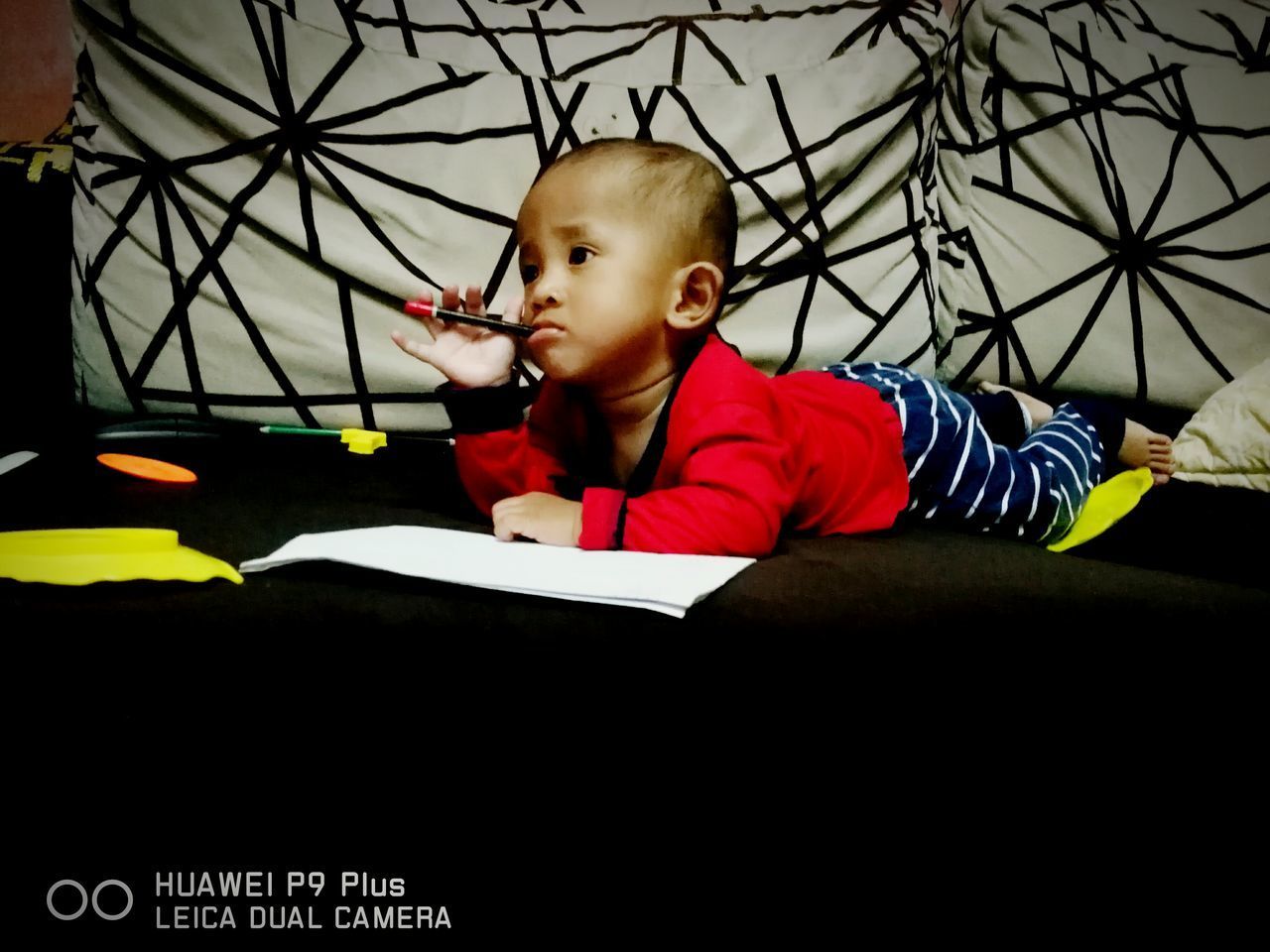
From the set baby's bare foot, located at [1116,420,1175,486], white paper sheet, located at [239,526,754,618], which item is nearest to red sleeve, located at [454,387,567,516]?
white paper sheet, located at [239,526,754,618]

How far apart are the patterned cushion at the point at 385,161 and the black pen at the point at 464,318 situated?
0.27 m

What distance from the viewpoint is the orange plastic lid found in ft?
2.63

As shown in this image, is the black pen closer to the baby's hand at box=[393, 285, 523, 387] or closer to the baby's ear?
the baby's hand at box=[393, 285, 523, 387]

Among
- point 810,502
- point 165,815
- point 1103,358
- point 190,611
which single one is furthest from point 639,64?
point 165,815

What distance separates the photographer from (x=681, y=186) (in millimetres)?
812

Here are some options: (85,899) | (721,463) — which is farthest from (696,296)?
(85,899)

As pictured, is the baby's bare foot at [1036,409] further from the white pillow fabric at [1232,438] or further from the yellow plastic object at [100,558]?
the yellow plastic object at [100,558]

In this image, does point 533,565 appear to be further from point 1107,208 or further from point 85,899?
point 1107,208

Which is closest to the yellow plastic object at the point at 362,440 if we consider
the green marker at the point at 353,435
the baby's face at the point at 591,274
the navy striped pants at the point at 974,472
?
the green marker at the point at 353,435

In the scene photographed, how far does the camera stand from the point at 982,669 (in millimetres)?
494

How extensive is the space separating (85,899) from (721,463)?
51cm

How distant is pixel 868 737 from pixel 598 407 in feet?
1.65

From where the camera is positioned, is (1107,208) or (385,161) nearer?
(385,161)

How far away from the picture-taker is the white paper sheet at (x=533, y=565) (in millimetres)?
510
